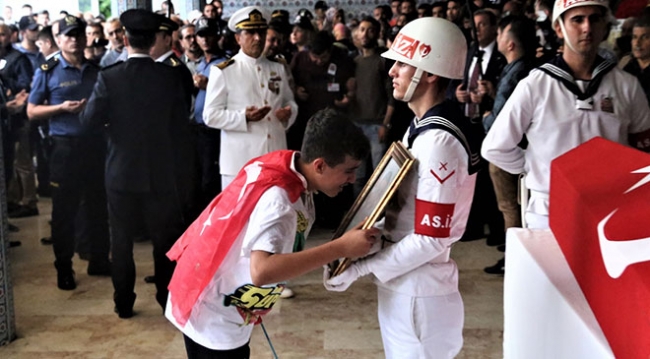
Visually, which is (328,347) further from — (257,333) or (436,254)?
(436,254)

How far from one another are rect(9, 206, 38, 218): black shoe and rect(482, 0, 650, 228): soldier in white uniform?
221 inches

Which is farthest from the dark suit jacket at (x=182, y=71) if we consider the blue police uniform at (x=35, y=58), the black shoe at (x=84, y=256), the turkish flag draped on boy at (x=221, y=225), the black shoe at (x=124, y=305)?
the blue police uniform at (x=35, y=58)

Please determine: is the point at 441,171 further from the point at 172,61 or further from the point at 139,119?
the point at 172,61

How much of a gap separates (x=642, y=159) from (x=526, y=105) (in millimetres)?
1750

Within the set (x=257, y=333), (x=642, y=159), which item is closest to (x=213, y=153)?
(x=257, y=333)

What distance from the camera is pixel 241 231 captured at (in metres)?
2.02

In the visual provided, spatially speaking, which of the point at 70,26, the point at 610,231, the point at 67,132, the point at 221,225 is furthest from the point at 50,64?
the point at 610,231

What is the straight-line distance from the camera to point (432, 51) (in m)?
2.19

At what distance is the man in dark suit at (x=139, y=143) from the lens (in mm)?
4020

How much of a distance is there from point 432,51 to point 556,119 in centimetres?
78

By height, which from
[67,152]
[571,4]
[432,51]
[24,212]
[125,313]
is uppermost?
[571,4]

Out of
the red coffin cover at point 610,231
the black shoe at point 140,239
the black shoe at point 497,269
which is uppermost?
the red coffin cover at point 610,231

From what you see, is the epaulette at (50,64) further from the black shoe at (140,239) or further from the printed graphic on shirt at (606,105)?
the printed graphic on shirt at (606,105)

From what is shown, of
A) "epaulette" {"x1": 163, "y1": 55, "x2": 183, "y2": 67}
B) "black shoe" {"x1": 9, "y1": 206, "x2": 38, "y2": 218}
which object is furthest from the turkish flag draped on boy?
"black shoe" {"x1": 9, "y1": 206, "x2": 38, "y2": 218}
